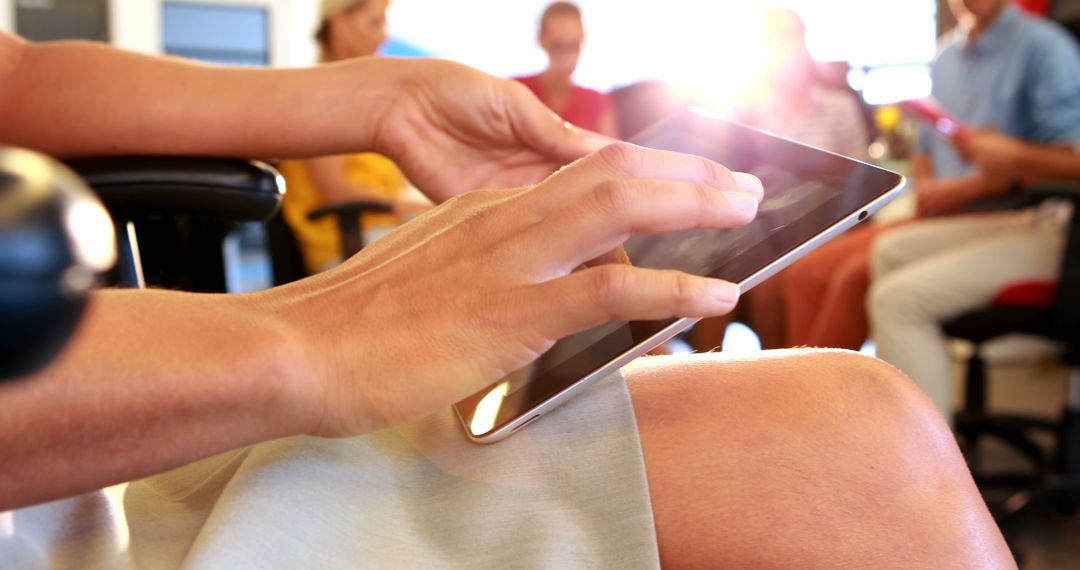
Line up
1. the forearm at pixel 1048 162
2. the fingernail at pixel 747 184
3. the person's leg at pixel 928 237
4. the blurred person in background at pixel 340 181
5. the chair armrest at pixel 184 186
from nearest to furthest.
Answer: the fingernail at pixel 747 184
the chair armrest at pixel 184 186
the forearm at pixel 1048 162
the person's leg at pixel 928 237
the blurred person in background at pixel 340 181

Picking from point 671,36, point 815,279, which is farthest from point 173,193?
point 671,36

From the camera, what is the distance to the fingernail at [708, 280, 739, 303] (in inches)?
14.8

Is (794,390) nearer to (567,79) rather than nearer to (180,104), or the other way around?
(180,104)

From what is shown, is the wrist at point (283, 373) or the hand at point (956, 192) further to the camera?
the hand at point (956, 192)

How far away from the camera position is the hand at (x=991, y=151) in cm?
207

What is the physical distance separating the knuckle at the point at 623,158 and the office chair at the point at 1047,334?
163 cm

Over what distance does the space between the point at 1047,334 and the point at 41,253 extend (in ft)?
6.41

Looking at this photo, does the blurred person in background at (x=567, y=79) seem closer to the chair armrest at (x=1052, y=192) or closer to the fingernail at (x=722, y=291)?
the chair armrest at (x=1052, y=192)

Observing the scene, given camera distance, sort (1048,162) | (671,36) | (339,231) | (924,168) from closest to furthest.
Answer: (1048,162)
(339,231)
(924,168)
(671,36)

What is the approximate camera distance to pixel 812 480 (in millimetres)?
395

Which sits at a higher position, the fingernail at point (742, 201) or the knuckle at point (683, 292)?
the fingernail at point (742, 201)

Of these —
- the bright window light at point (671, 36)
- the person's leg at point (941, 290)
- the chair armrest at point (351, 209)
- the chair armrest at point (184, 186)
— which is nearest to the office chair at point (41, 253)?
the chair armrest at point (184, 186)

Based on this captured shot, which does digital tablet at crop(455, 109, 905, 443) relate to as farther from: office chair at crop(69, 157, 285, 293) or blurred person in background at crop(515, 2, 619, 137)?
blurred person in background at crop(515, 2, 619, 137)

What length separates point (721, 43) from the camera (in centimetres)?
541
